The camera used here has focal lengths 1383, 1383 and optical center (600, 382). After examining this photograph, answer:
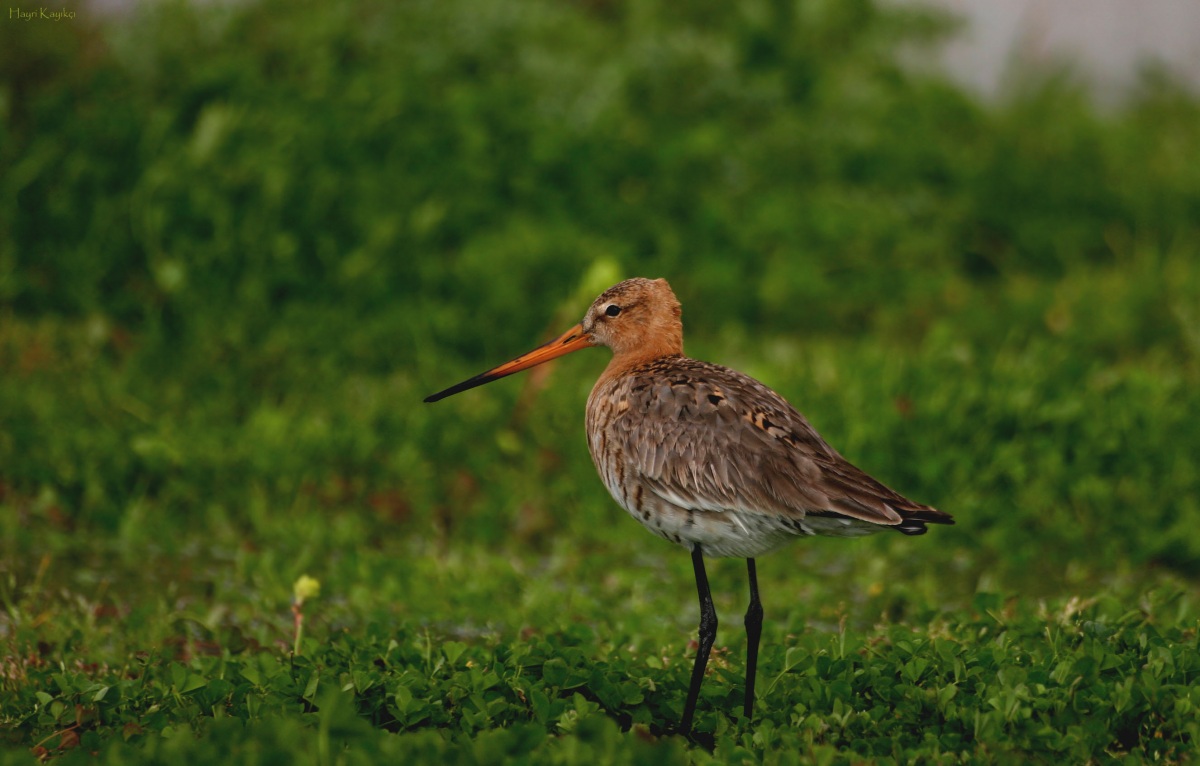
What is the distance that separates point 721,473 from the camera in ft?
14.5

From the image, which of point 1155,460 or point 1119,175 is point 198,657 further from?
point 1119,175

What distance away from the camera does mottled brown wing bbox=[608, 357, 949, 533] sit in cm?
419

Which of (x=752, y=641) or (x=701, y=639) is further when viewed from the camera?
(x=701, y=639)

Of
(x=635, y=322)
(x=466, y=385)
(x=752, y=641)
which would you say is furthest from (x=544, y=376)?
(x=752, y=641)

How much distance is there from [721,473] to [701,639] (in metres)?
0.59

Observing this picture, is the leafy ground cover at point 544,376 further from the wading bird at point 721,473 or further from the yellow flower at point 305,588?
the wading bird at point 721,473

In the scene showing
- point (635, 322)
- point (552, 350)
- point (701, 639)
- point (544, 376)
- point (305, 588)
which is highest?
point (635, 322)

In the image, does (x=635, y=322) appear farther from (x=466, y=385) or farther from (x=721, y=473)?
(x=721, y=473)

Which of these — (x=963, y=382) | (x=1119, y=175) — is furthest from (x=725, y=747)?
(x=1119, y=175)

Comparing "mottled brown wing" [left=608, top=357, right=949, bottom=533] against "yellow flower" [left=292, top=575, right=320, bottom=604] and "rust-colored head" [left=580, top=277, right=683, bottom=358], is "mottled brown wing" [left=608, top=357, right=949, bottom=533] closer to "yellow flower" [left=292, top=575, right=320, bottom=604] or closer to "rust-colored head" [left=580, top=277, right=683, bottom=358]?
"rust-colored head" [left=580, top=277, right=683, bottom=358]

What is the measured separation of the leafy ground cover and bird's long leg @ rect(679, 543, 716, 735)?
0.11m

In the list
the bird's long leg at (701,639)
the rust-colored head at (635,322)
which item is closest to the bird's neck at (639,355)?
the rust-colored head at (635,322)

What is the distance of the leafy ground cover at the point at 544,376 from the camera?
4363 millimetres

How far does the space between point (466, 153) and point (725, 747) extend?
6154mm
